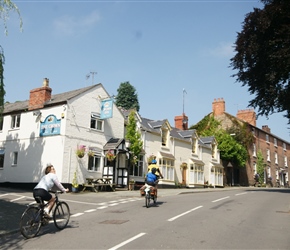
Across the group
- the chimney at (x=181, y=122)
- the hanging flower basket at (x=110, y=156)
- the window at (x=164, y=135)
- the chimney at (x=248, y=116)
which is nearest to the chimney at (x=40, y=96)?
the hanging flower basket at (x=110, y=156)

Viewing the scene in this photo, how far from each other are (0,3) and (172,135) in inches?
1026

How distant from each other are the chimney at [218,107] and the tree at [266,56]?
2203 cm

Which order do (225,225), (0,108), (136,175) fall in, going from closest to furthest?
1. (225,225)
2. (0,108)
3. (136,175)

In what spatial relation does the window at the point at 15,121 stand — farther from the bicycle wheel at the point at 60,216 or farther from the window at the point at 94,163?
the bicycle wheel at the point at 60,216

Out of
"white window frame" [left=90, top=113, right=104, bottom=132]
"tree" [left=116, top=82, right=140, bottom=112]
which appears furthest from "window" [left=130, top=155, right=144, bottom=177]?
"tree" [left=116, top=82, right=140, bottom=112]

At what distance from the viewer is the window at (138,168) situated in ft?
98.2

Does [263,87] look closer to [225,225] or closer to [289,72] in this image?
[289,72]

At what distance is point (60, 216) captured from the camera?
991cm

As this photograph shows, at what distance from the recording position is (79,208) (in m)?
14.8

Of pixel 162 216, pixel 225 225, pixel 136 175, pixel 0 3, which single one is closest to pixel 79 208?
pixel 162 216

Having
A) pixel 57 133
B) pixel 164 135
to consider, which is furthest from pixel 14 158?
pixel 164 135

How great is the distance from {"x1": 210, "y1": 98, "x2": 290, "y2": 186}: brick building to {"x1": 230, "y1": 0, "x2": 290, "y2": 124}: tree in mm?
21918

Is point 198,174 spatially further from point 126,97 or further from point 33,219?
point 126,97

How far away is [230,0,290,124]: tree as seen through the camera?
22156 mm
